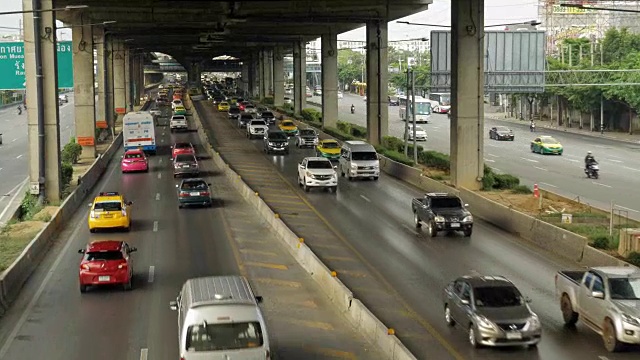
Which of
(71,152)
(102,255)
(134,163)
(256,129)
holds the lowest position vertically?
(134,163)

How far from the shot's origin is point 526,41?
83750 mm

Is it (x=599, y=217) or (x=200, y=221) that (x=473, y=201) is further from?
(x=200, y=221)

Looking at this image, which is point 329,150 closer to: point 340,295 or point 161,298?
point 161,298

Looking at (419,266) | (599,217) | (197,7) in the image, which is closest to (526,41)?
(197,7)

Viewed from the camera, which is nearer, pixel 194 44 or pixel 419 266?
pixel 419 266

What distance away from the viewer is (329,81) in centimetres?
9950

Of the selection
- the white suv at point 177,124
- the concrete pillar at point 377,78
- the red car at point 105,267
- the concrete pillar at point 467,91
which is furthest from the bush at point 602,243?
the white suv at point 177,124

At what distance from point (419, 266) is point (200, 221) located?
13.6 metres

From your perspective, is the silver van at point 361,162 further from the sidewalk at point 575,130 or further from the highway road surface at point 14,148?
the sidewalk at point 575,130

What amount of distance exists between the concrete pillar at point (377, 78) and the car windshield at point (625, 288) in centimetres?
5667

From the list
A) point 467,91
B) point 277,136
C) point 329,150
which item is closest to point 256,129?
point 277,136

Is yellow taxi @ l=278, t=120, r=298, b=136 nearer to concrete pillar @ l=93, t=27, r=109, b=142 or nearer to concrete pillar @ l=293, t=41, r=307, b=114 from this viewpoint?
concrete pillar @ l=93, t=27, r=109, b=142

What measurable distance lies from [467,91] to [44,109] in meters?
22.8

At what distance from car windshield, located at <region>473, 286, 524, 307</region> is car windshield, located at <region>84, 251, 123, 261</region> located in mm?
11243
